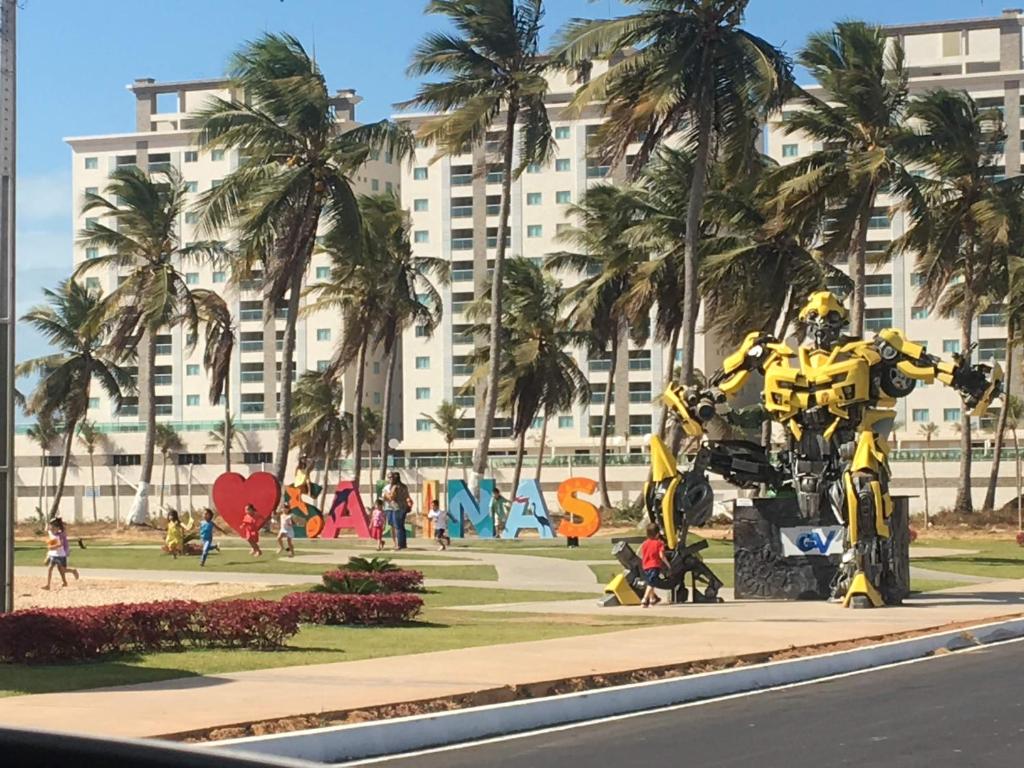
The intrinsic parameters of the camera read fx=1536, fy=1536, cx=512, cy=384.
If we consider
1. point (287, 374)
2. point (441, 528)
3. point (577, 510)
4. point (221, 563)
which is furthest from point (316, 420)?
point (221, 563)

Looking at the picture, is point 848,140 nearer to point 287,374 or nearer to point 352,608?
point 287,374

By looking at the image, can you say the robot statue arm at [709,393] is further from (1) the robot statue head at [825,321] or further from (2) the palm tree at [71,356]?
(2) the palm tree at [71,356]

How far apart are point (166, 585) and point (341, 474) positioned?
188ft

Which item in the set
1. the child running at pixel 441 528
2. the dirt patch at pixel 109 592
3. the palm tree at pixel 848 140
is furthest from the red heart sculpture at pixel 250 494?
the palm tree at pixel 848 140

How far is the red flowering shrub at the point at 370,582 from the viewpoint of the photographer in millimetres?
20234

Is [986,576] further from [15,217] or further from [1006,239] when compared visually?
[15,217]

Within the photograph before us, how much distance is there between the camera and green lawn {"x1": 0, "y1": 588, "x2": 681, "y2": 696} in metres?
13.2

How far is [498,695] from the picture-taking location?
1220cm

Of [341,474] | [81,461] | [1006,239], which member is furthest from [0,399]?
[81,461]

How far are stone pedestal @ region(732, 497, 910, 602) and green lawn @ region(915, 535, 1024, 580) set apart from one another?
23.2ft

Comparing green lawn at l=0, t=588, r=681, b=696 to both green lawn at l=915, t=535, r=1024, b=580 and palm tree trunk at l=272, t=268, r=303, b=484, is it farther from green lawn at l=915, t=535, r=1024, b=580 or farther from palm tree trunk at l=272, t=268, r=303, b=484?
palm tree trunk at l=272, t=268, r=303, b=484

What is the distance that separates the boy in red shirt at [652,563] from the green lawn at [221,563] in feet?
19.5

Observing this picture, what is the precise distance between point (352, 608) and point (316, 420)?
6618 cm

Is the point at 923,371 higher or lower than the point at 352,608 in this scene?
higher
